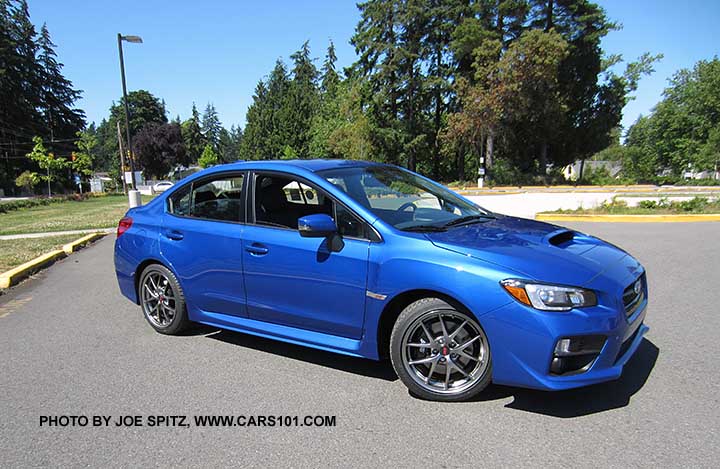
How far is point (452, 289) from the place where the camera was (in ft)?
10.2

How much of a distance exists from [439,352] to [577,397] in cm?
100

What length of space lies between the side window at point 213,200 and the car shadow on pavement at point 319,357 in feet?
3.94

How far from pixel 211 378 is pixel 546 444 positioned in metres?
2.47

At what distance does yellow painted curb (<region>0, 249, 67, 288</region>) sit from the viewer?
7.16 m

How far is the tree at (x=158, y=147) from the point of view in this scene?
71438mm

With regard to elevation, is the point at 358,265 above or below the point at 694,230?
above

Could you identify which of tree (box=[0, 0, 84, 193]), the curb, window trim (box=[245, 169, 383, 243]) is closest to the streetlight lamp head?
the curb

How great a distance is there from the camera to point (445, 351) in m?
3.25

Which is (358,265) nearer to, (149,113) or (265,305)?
(265,305)

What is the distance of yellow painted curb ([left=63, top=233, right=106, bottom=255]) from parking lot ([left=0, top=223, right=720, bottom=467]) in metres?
5.48

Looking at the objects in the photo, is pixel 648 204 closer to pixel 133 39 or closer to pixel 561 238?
pixel 561 238

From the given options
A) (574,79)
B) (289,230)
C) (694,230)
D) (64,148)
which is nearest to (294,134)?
(64,148)

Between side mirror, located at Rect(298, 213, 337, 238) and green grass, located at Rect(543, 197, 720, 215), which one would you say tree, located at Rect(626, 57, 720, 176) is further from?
side mirror, located at Rect(298, 213, 337, 238)

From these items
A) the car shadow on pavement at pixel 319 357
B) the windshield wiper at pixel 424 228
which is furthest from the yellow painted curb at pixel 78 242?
the windshield wiper at pixel 424 228
